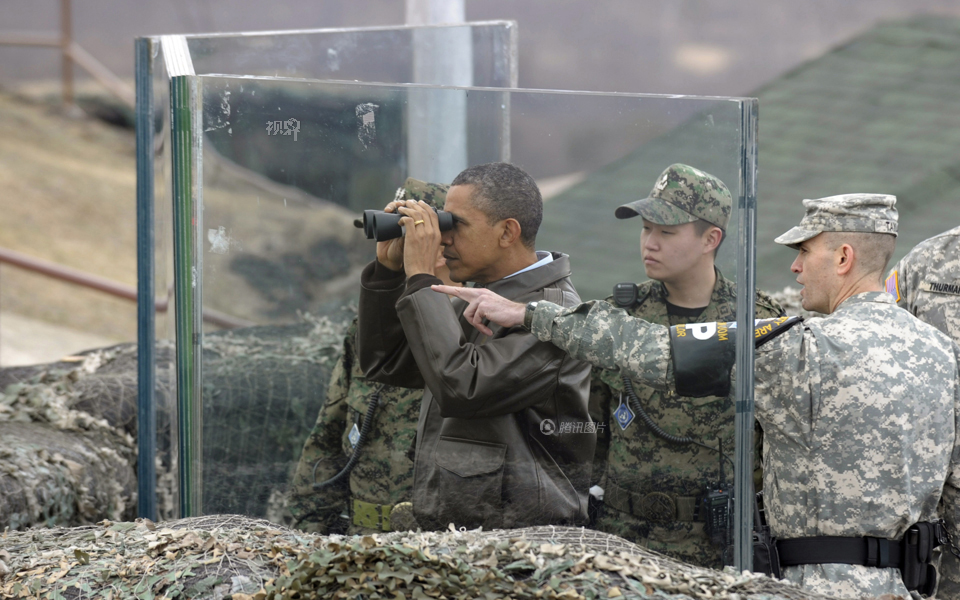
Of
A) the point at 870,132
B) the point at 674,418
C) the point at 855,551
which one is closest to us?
the point at 855,551

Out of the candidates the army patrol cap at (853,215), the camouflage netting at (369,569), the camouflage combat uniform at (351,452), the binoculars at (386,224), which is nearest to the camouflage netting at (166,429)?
the camouflage combat uniform at (351,452)

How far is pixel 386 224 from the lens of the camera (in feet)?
8.69

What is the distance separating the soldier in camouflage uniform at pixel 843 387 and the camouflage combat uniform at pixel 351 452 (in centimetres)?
60

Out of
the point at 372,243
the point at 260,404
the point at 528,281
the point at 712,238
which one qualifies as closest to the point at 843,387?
the point at 712,238

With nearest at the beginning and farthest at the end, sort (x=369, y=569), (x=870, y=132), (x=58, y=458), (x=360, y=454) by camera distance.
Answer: (x=369, y=569) → (x=360, y=454) → (x=58, y=458) → (x=870, y=132)

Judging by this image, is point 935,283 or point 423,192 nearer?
point 423,192

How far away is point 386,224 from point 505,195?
0.33m

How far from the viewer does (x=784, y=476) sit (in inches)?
106

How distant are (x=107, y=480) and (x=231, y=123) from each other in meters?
1.78

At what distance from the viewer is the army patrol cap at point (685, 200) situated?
2715 mm

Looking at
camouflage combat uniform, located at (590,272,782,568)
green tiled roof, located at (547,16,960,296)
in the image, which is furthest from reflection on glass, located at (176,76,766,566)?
green tiled roof, located at (547,16,960,296)

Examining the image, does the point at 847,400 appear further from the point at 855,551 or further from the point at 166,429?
the point at 166,429

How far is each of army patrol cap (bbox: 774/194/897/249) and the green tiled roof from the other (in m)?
5.72

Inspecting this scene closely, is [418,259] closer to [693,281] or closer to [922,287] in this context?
[693,281]
